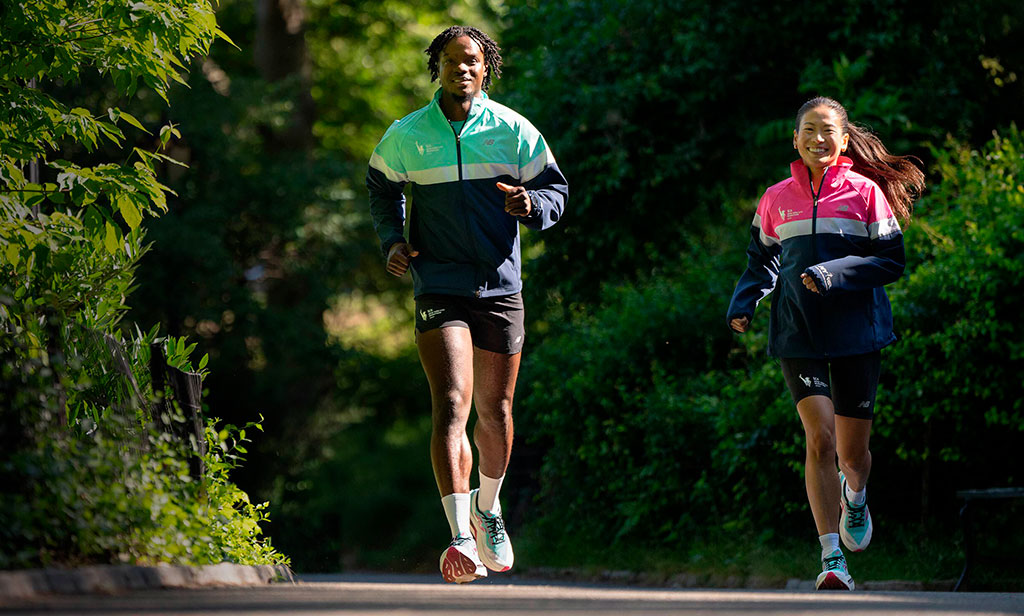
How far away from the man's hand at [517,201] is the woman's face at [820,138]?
59.9 inches

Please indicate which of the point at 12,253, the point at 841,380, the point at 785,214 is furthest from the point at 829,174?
the point at 12,253

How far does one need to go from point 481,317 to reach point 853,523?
2.24 metres

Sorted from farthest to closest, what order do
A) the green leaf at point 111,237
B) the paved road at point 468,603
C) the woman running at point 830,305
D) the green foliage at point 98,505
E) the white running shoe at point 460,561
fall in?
1. the green leaf at point 111,237
2. the woman running at point 830,305
3. the white running shoe at point 460,561
4. the green foliage at point 98,505
5. the paved road at point 468,603

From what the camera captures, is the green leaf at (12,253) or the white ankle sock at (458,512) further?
the green leaf at (12,253)

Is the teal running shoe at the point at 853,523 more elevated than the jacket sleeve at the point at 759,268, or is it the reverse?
the jacket sleeve at the point at 759,268

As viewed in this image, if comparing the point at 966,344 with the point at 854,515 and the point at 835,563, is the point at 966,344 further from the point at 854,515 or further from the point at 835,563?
the point at 835,563

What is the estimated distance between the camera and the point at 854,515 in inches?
286

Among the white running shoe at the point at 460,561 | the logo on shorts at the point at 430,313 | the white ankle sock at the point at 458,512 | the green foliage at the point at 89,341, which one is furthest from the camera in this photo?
the logo on shorts at the point at 430,313

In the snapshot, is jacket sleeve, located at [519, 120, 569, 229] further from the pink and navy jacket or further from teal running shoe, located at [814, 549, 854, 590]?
teal running shoe, located at [814, 549, 854, 590]

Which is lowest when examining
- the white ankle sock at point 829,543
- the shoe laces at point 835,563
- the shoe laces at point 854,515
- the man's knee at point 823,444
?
the shoe laces at point 835,563

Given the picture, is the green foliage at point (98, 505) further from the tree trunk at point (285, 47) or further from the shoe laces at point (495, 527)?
the tree trunk at point (285, 47)

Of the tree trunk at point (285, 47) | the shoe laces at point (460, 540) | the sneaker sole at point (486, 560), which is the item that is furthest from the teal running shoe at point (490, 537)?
the tree trunk at point (285, 47)

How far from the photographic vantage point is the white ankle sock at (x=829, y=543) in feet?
22.2

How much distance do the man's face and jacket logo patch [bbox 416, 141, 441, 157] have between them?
0.29 meters
